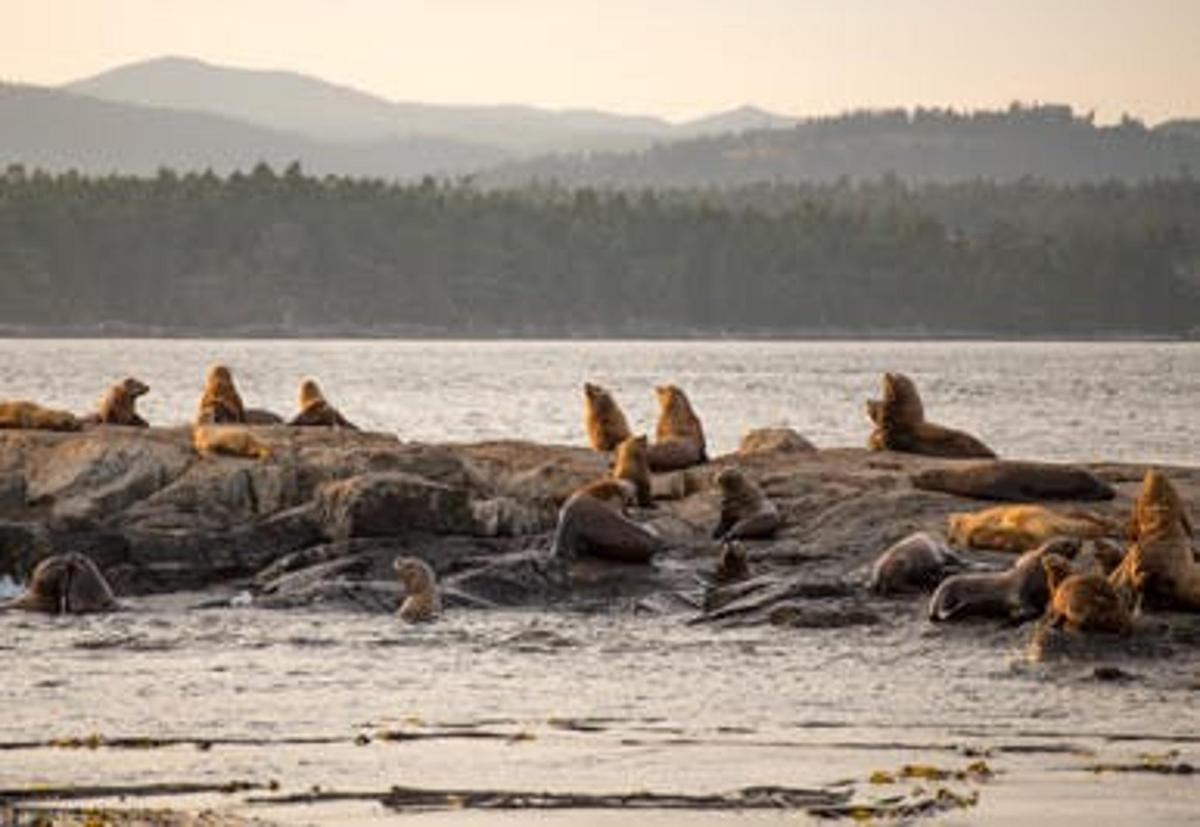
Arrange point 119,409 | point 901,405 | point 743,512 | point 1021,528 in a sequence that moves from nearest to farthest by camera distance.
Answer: point 1021,528
point 743,512
point 901,405
point 119,409

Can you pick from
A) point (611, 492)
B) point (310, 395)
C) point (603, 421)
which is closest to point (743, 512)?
point (611, 492)

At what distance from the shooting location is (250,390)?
93.2m

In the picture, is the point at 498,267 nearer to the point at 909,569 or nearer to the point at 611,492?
the point at 611,492

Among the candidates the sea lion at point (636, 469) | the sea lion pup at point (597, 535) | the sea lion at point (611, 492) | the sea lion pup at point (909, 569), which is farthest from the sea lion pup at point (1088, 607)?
the sea lion at point (636, 469)

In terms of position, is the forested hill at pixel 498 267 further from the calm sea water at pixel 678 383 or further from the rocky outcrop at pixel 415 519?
the rocky outcrop at pixel 415 519

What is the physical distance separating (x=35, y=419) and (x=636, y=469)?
654 centimetres

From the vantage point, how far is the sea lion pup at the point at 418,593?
21.4m

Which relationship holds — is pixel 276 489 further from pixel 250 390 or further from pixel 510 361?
pixel 510 361

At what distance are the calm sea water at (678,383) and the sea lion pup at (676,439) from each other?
23774 millimetres

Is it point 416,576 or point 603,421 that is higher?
point 603,421

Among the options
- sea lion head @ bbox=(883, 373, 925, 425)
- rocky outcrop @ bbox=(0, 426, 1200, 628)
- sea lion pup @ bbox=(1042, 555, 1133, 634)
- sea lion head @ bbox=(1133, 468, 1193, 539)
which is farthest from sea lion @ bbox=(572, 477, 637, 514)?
sea lion pup @ bbox=(1042, 555, 1133, 634)

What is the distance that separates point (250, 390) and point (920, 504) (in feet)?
232

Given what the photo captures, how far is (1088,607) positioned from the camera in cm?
1853

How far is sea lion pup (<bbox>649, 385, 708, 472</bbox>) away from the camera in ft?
89.8
